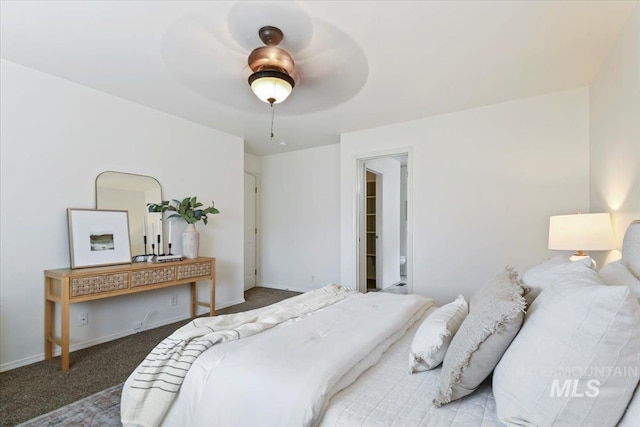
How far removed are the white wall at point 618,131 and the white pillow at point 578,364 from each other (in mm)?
1640

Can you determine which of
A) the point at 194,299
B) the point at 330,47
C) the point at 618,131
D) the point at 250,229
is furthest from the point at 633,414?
the point at 250,229

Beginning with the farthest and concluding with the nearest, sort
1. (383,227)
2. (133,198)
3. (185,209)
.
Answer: (383,227) < (185,209) < (133,198)

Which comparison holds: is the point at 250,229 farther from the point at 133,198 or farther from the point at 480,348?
the point at 480,348

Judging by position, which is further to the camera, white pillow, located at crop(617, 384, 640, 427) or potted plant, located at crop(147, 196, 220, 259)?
potted plant, located at crop(147, 196, 220, 259)

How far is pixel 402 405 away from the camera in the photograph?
107cm

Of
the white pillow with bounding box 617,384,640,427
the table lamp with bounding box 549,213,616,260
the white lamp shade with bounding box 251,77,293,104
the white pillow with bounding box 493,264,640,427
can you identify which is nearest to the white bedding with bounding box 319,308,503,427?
the white pillow with bounding box 493,264,640,427

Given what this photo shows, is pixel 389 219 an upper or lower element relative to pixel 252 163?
lower

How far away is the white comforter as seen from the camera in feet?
3.62

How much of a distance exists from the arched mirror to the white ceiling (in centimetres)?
84

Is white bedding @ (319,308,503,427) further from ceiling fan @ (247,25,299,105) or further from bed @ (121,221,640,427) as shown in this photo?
ceiling fan @ (247,25,299,105)

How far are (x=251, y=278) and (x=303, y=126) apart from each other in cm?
290

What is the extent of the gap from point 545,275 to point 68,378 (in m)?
3.18

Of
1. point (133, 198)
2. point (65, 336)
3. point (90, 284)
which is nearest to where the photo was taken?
point (65, 336)

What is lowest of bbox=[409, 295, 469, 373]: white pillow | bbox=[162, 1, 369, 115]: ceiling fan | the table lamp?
bbox=[409, 295, 469, 373]: white pillow
